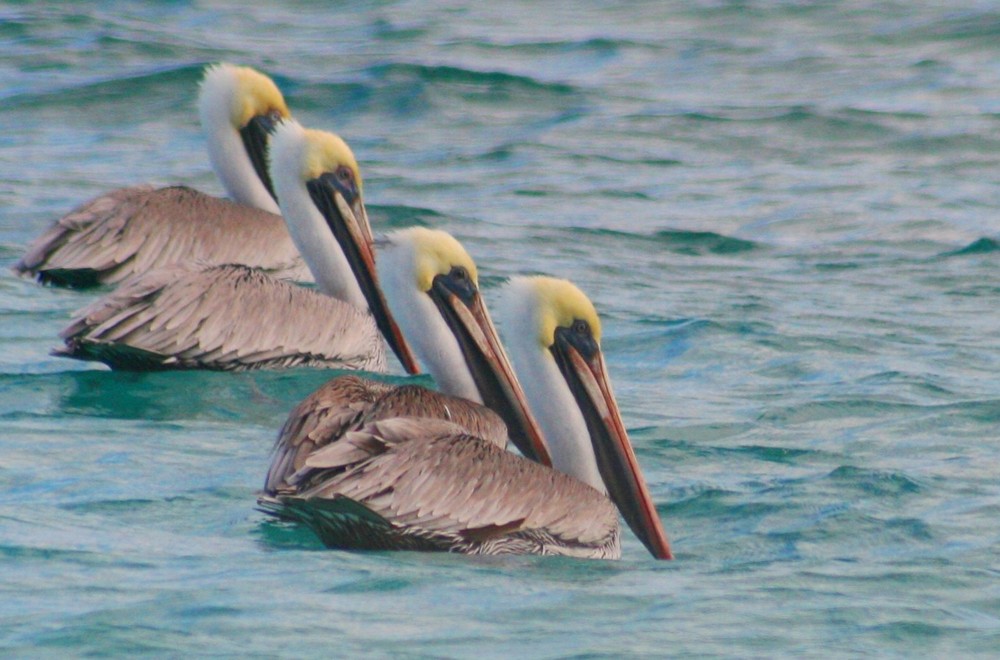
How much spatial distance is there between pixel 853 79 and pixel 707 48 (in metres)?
1.56

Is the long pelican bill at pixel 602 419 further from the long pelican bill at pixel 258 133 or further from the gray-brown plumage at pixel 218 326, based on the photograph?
the long pelican bill at pixel 258 133

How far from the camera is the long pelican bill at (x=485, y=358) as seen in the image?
558 centimetres

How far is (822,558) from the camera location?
483cm

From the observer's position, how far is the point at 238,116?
8.63 m

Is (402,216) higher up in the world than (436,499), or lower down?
lower down

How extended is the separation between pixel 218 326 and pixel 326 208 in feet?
3.35

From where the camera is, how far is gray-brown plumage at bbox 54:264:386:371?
248 inches

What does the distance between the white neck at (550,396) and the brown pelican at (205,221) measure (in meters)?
2.95

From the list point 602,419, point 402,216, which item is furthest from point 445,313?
point 402,216

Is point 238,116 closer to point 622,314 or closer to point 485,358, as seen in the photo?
point 622,314

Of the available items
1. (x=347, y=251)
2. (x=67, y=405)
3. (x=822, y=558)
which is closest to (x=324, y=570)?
(x=822, y=558)

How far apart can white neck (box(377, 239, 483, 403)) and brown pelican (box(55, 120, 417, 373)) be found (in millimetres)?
953

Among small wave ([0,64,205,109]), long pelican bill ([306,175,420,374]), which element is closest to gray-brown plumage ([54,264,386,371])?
long pelican bill ([306,175,420,374])

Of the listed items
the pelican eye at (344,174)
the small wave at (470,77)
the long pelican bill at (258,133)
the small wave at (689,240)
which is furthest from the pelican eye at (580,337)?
the small wave at (470,77)
